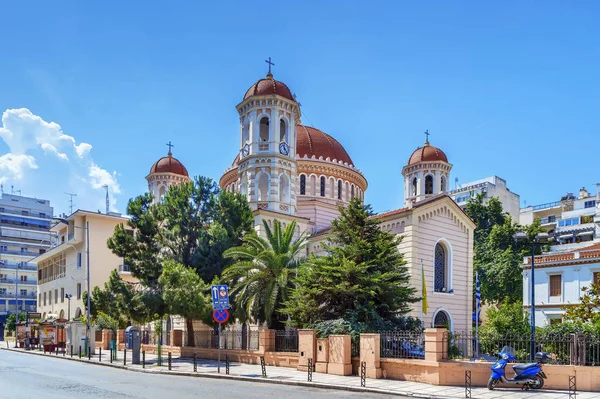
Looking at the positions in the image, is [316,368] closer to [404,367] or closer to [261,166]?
[404,367]

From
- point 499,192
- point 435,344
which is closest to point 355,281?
point 435,344

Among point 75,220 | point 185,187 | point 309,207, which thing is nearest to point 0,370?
point 185,187

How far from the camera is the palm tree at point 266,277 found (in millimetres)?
27469

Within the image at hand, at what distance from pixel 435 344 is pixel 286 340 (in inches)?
364

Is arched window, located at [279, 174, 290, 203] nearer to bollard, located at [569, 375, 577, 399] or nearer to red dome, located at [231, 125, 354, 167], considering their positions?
red dome, located at [231, 125, 354, 167]

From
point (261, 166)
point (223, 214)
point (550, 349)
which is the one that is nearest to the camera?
point (550, 349)

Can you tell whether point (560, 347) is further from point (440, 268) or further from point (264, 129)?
point (264, 129)

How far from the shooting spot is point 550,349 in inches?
790

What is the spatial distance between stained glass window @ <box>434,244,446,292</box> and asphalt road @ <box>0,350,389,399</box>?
1675 centimetres

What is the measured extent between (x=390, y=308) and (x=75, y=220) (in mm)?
41343

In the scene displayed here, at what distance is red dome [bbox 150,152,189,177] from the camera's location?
56197 mm

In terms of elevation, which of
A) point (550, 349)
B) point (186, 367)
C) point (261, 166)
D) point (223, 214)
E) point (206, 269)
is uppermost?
point (261, 166)

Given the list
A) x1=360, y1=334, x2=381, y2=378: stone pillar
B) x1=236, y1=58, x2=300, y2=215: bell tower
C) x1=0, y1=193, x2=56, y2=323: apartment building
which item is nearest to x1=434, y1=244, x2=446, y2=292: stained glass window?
x1=236, y1=58, x2=300, y2=215: bell tower

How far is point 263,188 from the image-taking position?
133 ft
